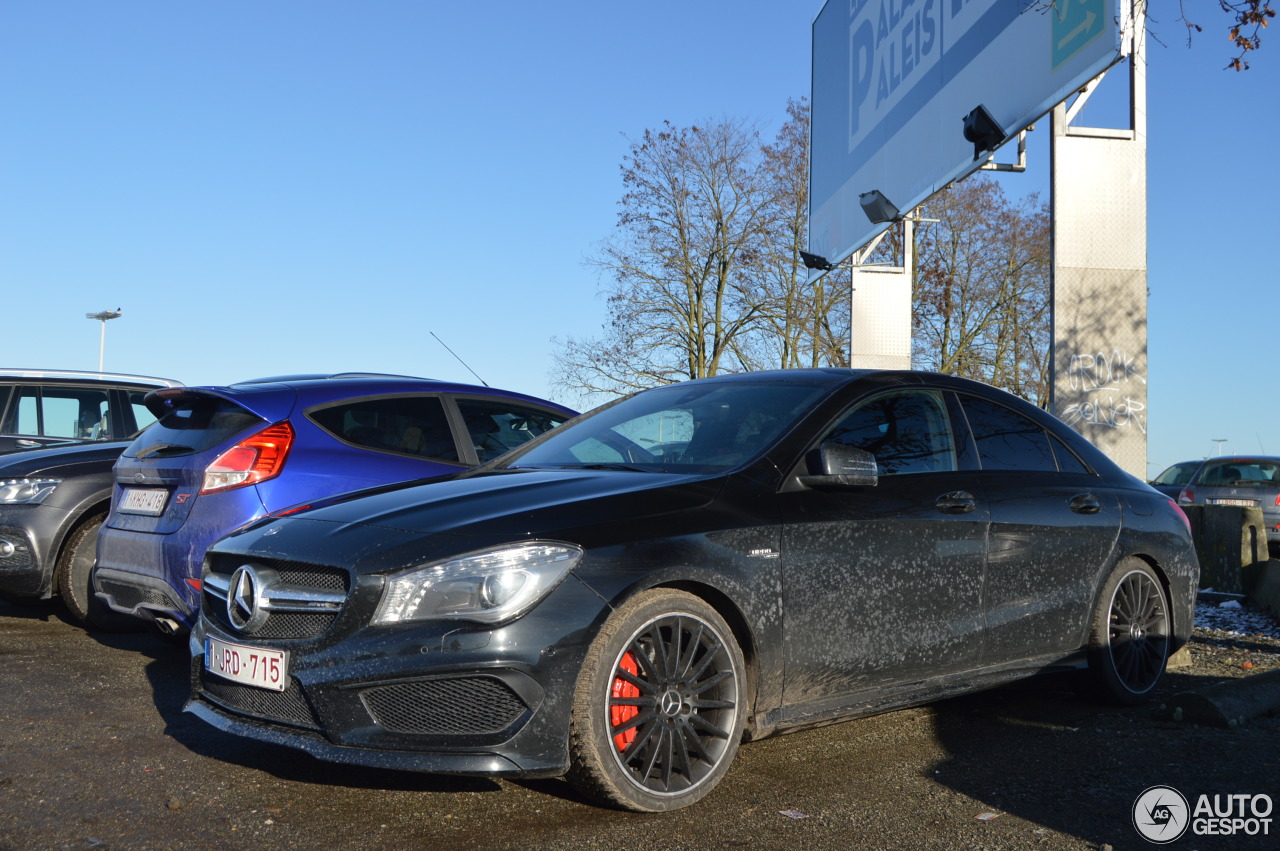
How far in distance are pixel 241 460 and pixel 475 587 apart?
8.11 feet

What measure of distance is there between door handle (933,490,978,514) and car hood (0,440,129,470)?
5283 millimetres

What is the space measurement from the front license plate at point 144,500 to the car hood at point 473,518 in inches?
64.1

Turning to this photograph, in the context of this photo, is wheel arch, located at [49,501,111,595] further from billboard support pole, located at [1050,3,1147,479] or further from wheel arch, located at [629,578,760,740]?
billboard support pole, located at [1050,3,1147,479]

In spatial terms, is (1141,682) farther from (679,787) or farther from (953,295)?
(953,295)

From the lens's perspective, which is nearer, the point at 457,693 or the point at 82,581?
the point at 457,693

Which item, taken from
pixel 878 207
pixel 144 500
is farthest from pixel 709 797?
pixel 878 207

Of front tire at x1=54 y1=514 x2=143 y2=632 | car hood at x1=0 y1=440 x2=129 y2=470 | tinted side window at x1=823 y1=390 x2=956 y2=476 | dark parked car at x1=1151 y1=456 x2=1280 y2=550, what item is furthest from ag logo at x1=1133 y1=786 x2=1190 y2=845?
dark parked car at x1=1151 y1=456 x2=1280 y2=550

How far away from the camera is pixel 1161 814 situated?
12.5 ft

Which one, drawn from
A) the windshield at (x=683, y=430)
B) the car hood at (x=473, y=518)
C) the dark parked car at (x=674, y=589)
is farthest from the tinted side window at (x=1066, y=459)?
the car hood at (x=473, y=518)

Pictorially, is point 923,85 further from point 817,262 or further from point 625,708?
point 625,708

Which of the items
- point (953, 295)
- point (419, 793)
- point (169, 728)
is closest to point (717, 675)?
point (419, 793)

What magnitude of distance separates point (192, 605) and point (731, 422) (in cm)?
258

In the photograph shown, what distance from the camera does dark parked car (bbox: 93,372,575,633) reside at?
17.8 feet

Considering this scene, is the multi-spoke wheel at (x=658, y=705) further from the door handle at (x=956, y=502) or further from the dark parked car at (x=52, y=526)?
the dark parked car at (x=52, y=526)
